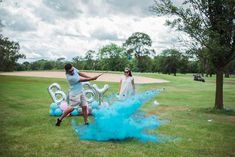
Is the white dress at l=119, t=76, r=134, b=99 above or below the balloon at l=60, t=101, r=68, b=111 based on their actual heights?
above

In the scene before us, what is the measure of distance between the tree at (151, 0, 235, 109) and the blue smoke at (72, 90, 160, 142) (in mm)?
7410

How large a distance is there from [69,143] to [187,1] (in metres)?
10.7

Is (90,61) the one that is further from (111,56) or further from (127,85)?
(127,85)

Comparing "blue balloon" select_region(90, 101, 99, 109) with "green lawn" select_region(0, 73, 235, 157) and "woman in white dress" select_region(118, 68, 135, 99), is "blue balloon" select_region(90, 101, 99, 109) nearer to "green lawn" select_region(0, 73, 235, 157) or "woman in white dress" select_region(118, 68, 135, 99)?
"green lawn" select_region(0, 73, 235, 157)

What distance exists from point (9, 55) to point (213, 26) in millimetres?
52084

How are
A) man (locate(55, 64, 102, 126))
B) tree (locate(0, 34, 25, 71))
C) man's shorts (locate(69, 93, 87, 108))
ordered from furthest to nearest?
tree (locate(0, 34, 25, 71)) → man's shorts (locate(69, 93, 87, 108)) → man (locate(55, 64, 102, 126))

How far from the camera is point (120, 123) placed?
26.9ft

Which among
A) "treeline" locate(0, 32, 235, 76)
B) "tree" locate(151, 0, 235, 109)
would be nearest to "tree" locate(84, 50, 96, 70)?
"treeline" locate(0, 32, 235, 76)

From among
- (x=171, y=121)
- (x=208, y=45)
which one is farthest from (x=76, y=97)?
(x=208, y=45)

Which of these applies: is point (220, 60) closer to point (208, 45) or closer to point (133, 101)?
point (208, 45)

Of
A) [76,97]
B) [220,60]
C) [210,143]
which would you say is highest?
[220,60]

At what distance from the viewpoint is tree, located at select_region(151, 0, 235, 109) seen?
14974 mm

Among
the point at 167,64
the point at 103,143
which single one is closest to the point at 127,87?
the point at 103,143

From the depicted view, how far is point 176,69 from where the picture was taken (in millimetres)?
106875
